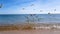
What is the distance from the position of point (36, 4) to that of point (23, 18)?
0.96 feet

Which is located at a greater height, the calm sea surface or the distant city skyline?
the distant city skyline

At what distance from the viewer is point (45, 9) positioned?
1910mm

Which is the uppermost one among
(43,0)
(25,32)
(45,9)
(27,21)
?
(43,0)

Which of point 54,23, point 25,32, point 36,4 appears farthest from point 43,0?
point 25,32

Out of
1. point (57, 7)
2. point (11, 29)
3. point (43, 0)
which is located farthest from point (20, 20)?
point (57, 7)

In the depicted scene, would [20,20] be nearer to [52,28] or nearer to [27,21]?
[27,21]

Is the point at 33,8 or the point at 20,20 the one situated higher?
the point at 33,8

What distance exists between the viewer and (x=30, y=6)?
74.8 inches

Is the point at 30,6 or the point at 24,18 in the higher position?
the point at 30,6

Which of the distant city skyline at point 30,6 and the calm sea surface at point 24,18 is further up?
the distant city skyline at point 30,6

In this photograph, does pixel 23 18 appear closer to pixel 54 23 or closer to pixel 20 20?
pixel 20 20

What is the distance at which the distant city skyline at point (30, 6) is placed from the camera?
188cm

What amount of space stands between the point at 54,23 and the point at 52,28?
94 mm

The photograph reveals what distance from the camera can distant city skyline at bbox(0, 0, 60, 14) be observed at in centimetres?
188
